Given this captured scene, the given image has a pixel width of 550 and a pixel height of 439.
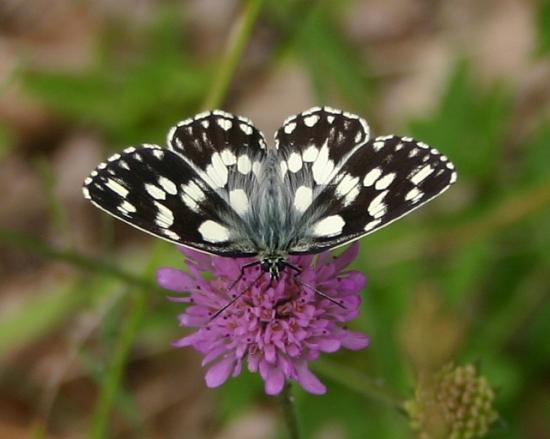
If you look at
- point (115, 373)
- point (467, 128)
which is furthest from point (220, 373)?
point (467, 128)

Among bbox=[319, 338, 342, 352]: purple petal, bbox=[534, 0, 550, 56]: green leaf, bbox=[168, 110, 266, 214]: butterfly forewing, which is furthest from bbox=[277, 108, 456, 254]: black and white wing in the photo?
bbox=[534, 0, 550, 56]: green leaf

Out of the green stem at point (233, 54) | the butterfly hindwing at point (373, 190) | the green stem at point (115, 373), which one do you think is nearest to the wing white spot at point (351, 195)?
the butterfly hindwing at point (373, 190)

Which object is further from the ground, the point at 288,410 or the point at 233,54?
the point at 233,54

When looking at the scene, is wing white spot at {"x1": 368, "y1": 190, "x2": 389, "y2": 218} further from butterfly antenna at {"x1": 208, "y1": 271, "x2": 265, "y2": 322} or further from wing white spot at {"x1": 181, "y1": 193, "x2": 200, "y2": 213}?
wing white spot at {"x1": 181, "y1": 193, "x2": 200, "y2": 213}

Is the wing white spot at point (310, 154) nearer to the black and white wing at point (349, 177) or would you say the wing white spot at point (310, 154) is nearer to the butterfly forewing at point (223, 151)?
the black and white wing at point (349, 177)

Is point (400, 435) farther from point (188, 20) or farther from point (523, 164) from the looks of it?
point (188, 20)

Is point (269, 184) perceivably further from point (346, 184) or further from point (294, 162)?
point (346, 184)
